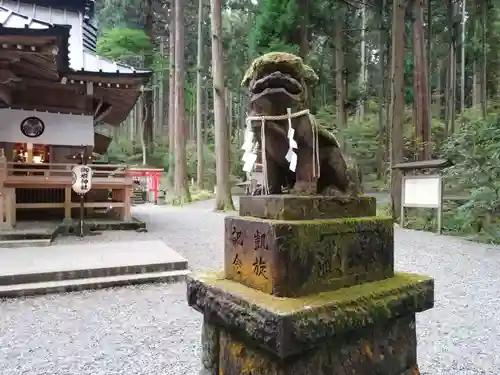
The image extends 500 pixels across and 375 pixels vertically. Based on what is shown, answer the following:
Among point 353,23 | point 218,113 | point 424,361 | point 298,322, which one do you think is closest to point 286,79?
point 298,322

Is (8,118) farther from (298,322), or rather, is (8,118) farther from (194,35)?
(194,35)

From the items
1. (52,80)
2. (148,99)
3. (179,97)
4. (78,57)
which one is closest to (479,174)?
(52,80)

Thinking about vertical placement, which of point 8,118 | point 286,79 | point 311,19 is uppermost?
point 311,19

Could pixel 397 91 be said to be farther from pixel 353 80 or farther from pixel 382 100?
pixel 353 80

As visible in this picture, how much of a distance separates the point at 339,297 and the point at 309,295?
142 millimetres

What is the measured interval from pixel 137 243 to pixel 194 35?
82.6 feet

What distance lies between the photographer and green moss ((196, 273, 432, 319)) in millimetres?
1545

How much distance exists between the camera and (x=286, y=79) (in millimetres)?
1815

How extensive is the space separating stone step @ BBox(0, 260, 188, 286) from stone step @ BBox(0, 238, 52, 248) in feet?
8.21

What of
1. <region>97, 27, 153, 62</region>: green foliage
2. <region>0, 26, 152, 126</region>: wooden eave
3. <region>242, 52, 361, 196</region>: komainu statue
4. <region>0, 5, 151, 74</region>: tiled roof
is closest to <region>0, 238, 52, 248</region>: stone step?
<region>0, 26, 152, 126</region>: wooden eave

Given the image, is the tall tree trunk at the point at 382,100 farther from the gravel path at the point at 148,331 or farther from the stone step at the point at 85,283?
the stone step at the point at 85,283

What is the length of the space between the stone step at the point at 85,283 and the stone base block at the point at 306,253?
2.71m

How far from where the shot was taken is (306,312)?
1512 mm

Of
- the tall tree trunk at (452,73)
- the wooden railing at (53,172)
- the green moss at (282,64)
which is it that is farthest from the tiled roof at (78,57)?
the tall tree trunk at (452,73)
